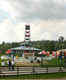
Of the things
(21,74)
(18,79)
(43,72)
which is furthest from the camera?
(43,72)

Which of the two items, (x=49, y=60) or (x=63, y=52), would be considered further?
(x=49, y=60)

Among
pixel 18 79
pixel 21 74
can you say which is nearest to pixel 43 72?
pixel 21 74

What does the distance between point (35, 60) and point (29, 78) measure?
59.6 feet

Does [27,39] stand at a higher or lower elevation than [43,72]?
higher

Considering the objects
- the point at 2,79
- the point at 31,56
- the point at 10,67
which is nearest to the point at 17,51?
the point at 31,56

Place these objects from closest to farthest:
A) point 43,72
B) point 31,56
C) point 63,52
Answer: point 43,72, point 63,52, point 31,56

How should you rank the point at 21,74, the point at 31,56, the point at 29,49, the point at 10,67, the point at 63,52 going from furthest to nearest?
the point at 29,49, the point at 31,56, the point at 63,52, the point at 10,67, the point at 21,74

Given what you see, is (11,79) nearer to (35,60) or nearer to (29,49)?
(35,60)

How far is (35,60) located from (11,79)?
18.9 meters

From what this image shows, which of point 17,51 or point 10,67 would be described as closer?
point 10,67

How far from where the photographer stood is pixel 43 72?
19.3 metres

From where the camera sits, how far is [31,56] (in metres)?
35.1

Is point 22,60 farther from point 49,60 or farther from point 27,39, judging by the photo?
point 27,39

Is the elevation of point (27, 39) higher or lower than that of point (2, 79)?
higher
